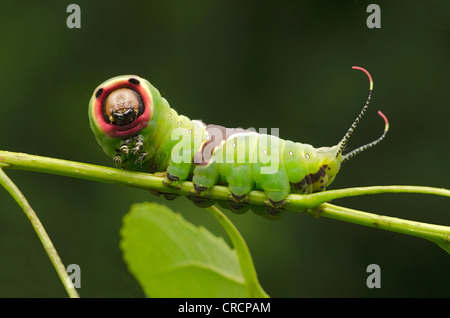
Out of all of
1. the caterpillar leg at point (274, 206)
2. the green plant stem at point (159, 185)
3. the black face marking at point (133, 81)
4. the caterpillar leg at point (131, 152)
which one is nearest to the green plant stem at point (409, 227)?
the green plant stem at point (159, 185)

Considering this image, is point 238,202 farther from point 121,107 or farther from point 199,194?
point 121,107

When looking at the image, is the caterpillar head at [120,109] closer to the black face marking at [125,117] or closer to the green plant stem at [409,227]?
the black face marking at [125,117]

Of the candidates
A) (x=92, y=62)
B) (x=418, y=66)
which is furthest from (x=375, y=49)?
(x=92, y=62)

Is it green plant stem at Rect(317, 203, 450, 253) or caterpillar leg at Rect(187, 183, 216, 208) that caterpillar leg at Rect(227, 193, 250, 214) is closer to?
caterpillar leg at Rect(187, 183, 216, 208)

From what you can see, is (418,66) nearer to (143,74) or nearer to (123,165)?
(143,74)

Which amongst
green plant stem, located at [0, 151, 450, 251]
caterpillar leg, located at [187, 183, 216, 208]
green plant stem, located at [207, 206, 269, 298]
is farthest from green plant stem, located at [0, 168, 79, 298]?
green plant stem, located at [207, 206, 269, 298]

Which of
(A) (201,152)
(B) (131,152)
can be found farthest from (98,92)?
(A) (201,152)
